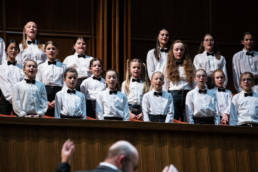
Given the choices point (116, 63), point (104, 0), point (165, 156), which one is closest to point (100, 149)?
point (165, 156)

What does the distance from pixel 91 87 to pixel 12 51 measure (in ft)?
3.24

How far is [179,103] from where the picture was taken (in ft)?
20.1

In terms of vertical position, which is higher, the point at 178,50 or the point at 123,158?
the point at 178,50

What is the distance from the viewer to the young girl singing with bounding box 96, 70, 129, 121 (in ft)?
18.7

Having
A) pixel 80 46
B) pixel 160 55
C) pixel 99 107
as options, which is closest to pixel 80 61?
pixel 80 46

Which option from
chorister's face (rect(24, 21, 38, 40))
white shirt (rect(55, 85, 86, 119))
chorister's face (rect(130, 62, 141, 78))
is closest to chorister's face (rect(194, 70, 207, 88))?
chorister's face (rect(130, 62, 141, 78))

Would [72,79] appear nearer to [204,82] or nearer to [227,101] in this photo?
[204,82]

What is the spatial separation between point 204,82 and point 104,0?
8.01 ft

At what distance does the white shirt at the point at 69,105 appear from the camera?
222 inches

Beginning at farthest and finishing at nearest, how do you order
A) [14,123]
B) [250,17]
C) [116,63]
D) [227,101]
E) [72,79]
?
[250,17]
[116,63]
[227,101]
[72,79]
[14,123]

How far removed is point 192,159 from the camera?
472 cm

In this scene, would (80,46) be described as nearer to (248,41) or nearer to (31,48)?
(31,48)

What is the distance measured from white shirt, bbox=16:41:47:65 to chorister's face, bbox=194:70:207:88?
1929 mm

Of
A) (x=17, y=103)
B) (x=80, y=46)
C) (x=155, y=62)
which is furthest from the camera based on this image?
(x=155, y=62)
